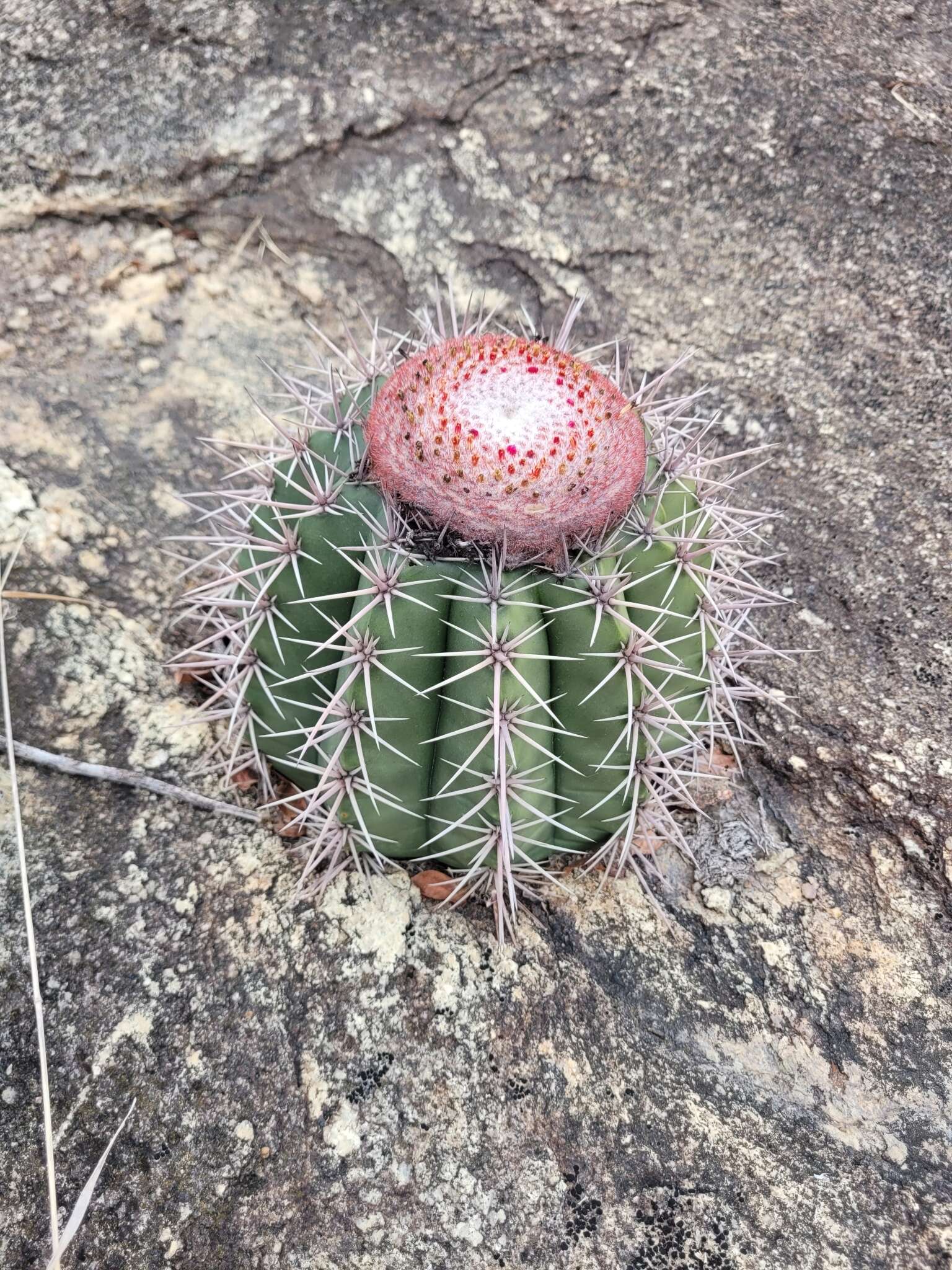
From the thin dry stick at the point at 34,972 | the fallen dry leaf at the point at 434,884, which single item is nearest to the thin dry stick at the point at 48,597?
the thin dry stick at the point at 34,972

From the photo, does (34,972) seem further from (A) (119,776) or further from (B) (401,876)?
(B) (401,876)

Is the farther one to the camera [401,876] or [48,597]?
[48,597]

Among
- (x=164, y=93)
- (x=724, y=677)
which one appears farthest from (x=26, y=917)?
(x=164, y=93)

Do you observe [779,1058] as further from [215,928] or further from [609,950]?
[215,928]

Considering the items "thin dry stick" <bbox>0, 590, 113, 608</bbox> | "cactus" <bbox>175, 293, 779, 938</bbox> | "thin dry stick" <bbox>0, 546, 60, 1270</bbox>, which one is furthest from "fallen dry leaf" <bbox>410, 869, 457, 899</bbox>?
"thin dry stick" <bbox>0, 590, 113, 608</bbox>

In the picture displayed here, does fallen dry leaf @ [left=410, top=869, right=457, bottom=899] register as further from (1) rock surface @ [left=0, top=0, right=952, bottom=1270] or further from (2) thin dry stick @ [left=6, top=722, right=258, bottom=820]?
(2) thin dry stick @ [left=6, top=722, right=258, bottom=820]

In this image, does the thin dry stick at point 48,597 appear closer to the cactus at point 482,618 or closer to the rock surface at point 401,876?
the rock surface at point 401,876

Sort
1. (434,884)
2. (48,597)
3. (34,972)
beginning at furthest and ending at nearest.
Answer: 1. (48,597)
2. (434,884)
3. (34,972)

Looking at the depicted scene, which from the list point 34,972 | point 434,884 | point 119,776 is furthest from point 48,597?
point 434,884
